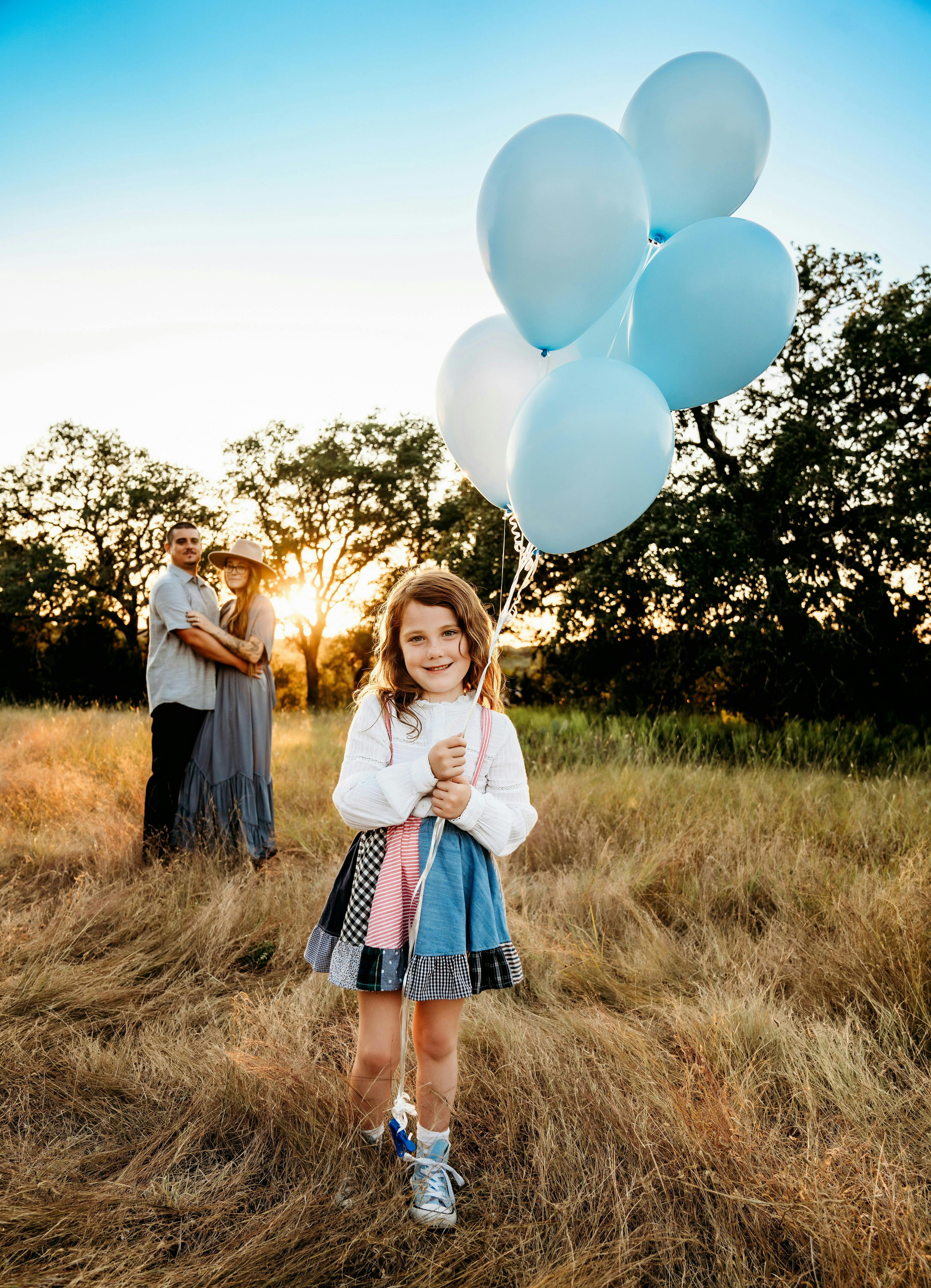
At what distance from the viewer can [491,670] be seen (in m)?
1.97

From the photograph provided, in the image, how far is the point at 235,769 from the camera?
13.6ft

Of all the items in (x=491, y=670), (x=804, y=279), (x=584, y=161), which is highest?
(x=804, y=279)

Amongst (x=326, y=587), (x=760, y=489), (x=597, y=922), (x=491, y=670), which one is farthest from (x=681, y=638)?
(x=326, y=587)

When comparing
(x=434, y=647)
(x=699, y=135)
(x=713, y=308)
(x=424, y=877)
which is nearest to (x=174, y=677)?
(x=434, y=647)

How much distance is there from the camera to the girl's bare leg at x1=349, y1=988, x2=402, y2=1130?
1754 millimetres

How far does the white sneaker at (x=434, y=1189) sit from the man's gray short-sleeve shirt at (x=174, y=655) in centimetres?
279

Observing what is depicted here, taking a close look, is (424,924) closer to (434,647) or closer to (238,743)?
(434,647)

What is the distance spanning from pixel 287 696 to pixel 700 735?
18.3m

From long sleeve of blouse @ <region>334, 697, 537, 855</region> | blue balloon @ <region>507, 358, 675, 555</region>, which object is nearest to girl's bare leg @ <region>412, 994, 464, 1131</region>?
long sleeve of blouse @ <region>334, 697, 537, 855</region>

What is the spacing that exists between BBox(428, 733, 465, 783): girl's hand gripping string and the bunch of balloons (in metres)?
0.66

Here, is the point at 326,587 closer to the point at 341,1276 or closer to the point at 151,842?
the point at 151,842

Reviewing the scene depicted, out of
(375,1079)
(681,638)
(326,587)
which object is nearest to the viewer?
(375,1079)

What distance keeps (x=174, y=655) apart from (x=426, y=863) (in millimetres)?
2708

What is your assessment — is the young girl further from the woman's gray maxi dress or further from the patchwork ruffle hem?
the woman's gray maxi dress
